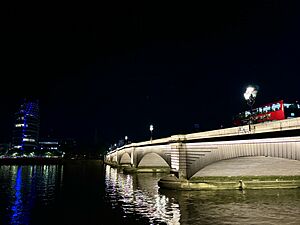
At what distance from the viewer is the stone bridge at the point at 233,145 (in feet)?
67.5

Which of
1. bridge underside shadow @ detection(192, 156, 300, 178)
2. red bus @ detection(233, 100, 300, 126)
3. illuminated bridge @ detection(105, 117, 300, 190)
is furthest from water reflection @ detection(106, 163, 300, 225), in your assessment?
red bus @ detection(233, 100, 300, 126)

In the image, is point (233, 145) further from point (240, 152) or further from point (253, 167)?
point (253, 167)

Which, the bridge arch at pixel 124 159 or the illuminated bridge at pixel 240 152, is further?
the bridge arch at pixel 124 159

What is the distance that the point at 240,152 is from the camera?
2628 cm

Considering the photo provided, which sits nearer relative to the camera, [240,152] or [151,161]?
[240,152]

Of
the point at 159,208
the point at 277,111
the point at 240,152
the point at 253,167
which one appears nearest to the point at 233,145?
the point at 240,152

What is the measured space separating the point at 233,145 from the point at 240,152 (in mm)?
1168

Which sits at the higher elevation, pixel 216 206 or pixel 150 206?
pixel 216 206

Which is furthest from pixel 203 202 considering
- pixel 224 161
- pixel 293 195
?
pixel 293 195

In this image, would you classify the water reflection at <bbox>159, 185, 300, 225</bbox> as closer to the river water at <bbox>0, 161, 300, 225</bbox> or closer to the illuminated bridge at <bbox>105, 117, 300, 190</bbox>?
the river water at <bbox>0, 161, 300, 225</bbox>

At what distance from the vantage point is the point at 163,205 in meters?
25.6

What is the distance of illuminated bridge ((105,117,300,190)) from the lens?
20.9m

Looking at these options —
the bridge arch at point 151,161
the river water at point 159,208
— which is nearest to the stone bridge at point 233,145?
the river water at point 159,208

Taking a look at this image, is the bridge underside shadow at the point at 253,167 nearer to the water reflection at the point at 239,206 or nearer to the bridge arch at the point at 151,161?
the water reflection at the point at 239,206
